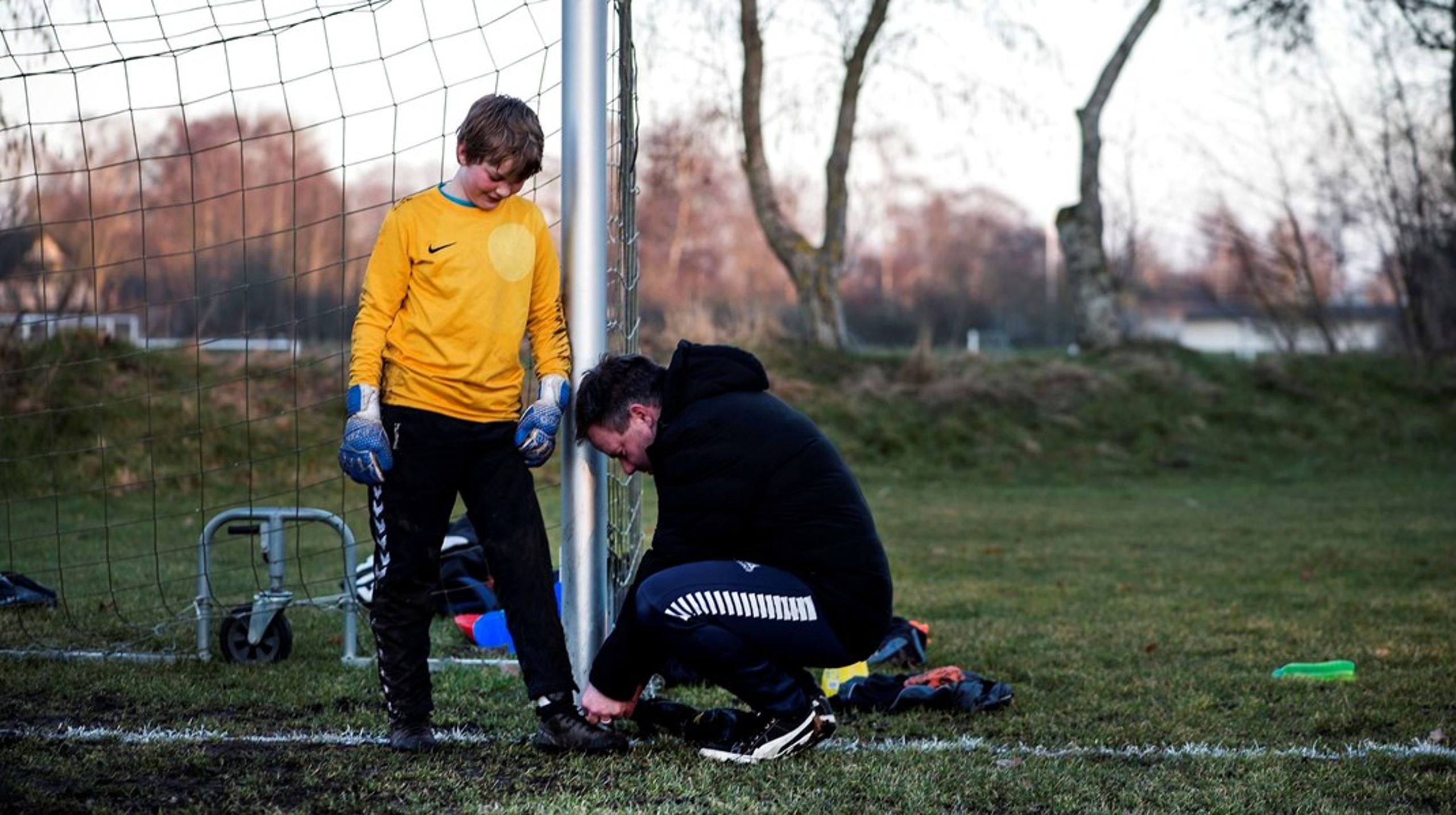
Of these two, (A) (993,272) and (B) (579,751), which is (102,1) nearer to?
(B) (579,751)

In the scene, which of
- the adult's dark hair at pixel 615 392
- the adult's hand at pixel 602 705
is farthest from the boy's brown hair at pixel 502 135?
the adult's hand at pixel 602 705

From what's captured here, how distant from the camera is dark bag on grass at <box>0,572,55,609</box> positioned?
20.6ft

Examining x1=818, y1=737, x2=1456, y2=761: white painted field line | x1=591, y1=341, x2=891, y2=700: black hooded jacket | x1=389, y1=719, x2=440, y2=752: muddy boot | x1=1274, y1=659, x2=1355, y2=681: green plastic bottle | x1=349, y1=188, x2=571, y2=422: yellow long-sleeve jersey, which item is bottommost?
x1=1274, y1=659, x2=1355, y2=681: green plastic bottle

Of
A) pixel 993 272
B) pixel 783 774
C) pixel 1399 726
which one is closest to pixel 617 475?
pixel 783 774

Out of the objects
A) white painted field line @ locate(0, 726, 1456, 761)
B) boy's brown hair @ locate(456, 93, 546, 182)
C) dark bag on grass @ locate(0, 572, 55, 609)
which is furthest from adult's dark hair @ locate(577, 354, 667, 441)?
dark bag on grass @ locate(0, 572, 55, 609)

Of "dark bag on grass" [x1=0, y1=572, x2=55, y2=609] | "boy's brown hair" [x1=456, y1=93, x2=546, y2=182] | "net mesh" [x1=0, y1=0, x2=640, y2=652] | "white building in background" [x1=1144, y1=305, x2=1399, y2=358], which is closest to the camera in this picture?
"boy's brown hair" [x1=456, y1=93, x2=546, y2=182]

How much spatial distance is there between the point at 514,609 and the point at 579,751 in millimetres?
473

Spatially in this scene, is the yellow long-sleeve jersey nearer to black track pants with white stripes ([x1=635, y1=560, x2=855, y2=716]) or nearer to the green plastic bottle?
black track pants with white stripes ([x1=635, y1=560, x2=855, y2=716])

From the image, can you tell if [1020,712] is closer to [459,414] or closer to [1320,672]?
[1320,672]

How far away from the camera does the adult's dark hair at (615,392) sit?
13.0ft

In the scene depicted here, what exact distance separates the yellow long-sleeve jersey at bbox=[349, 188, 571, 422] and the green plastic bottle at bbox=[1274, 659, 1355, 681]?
343 centimetres

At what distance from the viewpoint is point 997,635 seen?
6719 millimetres

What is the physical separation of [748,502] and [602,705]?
775 millimetres

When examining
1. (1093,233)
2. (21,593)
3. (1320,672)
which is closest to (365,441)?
(21,593)
